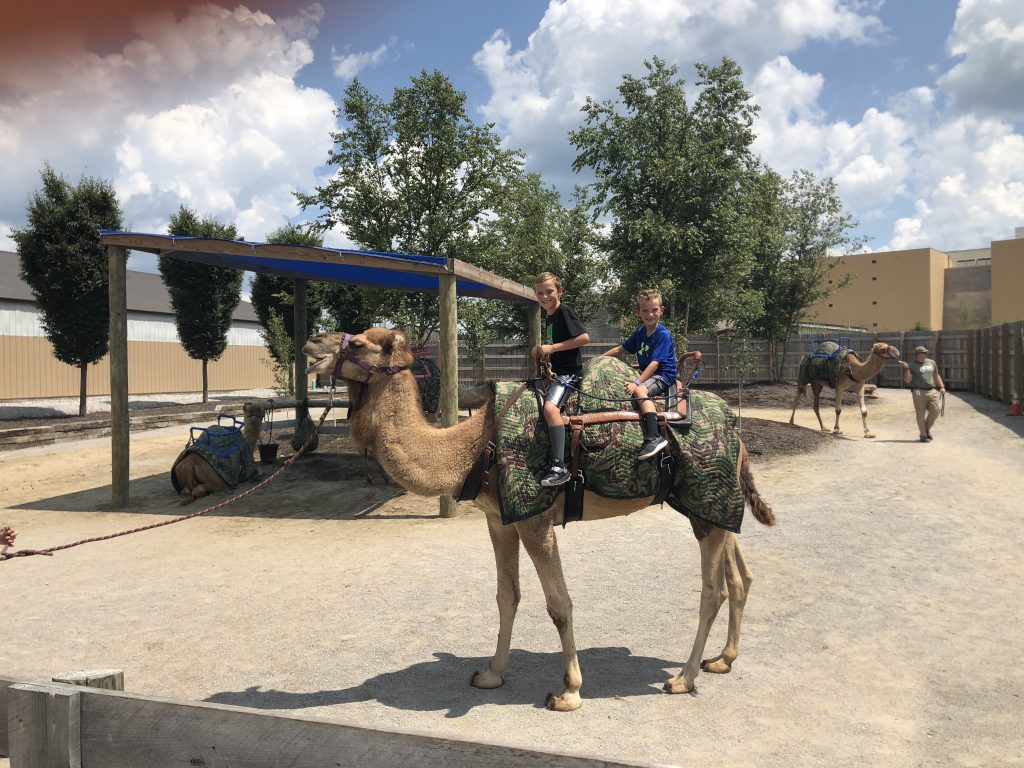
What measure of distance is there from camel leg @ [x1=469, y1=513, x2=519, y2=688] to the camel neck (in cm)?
43

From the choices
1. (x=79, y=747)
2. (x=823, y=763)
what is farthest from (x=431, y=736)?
(x=823, y=763)

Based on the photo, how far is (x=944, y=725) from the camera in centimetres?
402

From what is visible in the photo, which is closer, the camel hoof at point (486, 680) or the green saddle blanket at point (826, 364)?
the camel hoof at point (486, 680)

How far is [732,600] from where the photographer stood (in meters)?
5.02

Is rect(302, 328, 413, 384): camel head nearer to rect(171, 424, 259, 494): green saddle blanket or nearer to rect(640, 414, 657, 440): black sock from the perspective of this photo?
rect(640, 414, 657, 440): black sock

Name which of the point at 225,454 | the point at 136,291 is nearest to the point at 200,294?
the point at 136,291

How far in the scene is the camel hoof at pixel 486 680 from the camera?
466 centimetres

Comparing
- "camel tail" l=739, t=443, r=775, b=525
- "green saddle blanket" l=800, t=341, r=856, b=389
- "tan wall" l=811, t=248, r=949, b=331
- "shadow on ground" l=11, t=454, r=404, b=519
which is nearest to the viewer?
"camel tail" l=739, t=443, r=775, b=525

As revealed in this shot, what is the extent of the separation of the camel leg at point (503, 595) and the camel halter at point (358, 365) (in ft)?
3.58

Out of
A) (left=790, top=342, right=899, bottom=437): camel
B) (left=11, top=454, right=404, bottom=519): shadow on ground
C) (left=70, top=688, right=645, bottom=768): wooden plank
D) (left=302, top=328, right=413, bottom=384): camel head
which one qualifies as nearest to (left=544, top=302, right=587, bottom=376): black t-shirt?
(left=302, top=328, right=413, bottom=384): camel head

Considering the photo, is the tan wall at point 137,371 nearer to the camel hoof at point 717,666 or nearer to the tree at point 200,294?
the tree at point 200,294

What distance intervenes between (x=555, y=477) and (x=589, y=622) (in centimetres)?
201

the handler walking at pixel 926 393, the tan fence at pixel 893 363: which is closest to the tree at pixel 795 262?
the tan fence at pixel 893 363

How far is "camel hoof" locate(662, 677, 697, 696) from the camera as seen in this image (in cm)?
451
